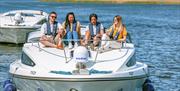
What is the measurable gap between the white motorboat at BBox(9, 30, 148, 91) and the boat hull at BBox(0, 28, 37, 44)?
14.8m

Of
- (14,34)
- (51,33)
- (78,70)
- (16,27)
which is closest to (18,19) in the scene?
(16,27)

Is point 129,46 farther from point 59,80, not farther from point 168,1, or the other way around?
point 168,1

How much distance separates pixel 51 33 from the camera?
58.2ft

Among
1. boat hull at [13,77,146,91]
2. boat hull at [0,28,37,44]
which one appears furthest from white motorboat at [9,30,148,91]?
boat hull at [0,28,37,44]

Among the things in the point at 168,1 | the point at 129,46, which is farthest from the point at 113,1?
the point at 129,46

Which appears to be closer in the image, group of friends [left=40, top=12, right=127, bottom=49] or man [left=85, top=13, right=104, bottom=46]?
group of friends [left=40, top=12, right=127, bottom=49]

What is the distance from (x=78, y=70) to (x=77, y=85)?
429mm

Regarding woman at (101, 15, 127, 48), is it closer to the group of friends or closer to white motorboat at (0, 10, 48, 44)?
the group of friends

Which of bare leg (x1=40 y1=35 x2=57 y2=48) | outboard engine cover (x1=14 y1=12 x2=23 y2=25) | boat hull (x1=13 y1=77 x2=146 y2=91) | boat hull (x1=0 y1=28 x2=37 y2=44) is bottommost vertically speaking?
boat hull (x1=0 y1=28 x2=37 y2=44)

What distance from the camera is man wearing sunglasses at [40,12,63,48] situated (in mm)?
16872

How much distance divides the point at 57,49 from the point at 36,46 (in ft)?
2.16

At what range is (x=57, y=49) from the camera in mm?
16625

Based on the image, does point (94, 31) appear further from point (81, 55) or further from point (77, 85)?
point (77, 85)

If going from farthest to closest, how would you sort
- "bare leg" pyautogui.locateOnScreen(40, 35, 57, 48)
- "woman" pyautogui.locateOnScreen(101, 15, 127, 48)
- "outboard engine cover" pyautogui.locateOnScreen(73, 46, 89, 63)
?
1. "woman" pyautogui.locateOnScreen(101, 15, 127, 48)
2. "bare leg" pyautogui.locateOnScreen(40, 35, 57, 48)
3. "outboard engine cover" pyautogui.locateOnScreen(73, 46, 89, 63)
